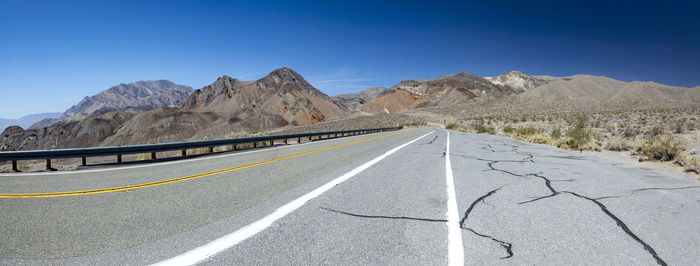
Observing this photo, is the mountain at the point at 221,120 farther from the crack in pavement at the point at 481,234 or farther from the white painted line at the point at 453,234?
the crack in pavement at the point at 481,234

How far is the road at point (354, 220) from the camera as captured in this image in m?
2.94

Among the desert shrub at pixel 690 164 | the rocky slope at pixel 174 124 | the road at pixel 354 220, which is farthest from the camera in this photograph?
the rocky slope at pixel 174 124

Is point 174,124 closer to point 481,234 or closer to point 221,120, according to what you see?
point 221,120

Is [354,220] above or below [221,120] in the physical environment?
below

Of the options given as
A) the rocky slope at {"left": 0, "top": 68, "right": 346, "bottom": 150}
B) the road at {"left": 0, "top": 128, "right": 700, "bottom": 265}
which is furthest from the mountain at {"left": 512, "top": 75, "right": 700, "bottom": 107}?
the road at {"left": 0, "top": 128, "right": 700, "bottom": 265}

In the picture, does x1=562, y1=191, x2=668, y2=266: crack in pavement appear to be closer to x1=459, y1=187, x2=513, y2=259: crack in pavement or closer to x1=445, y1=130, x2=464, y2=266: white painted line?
x1=459, y1=187, x2=513, y2=259: crack in pavement

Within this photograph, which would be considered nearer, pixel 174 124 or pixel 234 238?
pixel 234 238

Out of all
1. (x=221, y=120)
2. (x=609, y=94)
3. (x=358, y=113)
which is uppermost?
(x=609, y=94)

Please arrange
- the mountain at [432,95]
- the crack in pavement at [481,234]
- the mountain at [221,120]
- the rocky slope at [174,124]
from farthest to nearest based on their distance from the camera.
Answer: the mountain at [432,95]
the rocky slope at [174,124]
the mountain at [221,120]
the crack in pavement at [481,234]

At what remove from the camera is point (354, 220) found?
12.8 ft

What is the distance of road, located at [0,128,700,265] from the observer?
2.94 m

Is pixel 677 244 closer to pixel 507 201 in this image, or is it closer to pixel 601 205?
pixel 601 205

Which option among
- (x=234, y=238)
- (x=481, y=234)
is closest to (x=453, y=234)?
(x=481, y=234)

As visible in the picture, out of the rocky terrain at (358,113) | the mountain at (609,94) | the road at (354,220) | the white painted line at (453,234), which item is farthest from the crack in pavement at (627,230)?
the mountain at (609,94)
